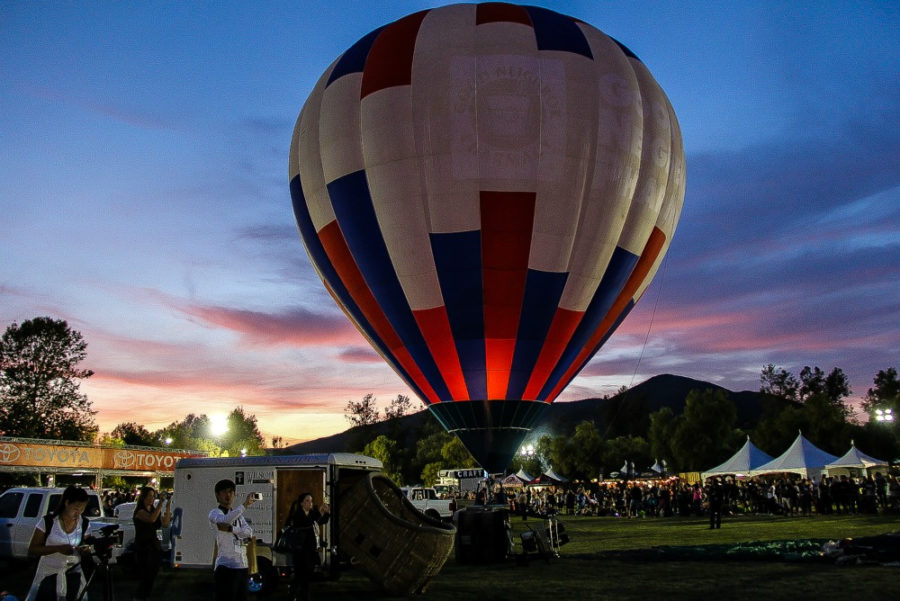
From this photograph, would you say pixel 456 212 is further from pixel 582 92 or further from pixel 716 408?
pixel 716 408

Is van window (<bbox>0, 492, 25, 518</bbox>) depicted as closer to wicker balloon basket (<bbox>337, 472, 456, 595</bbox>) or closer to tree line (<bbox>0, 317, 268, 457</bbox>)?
wicker balloon basket (<bbox>337, 472, 456, 595</bbox>)

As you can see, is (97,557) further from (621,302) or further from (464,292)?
(621,302)

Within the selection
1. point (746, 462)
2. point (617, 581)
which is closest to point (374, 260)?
point (617, 581)

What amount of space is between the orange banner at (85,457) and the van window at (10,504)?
14610 mm

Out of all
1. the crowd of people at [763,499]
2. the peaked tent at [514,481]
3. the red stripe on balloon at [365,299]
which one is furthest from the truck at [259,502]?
the peaked tent at [514,481]

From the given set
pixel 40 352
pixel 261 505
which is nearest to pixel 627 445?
pixel 40 352

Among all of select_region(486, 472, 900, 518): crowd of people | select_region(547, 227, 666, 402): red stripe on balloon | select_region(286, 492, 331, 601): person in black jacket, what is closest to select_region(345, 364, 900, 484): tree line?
select_region(486, 472, 900, 518): crowd of people

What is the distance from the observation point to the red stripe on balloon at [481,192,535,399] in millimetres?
18422

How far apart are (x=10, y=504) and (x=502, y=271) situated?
12.0m

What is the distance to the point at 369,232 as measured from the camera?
19.5 metres

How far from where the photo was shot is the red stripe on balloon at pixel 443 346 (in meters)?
19.3

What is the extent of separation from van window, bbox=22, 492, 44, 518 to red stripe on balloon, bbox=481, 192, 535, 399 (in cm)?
1062

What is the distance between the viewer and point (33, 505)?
13914 millimetres

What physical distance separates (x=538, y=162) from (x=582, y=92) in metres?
2.34
